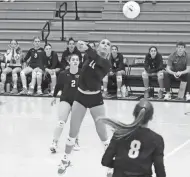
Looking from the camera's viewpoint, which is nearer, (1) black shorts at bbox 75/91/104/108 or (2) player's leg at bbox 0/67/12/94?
(1) black shorts at bbox 75/91/104/108

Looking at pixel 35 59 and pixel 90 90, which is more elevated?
pixel 90 90

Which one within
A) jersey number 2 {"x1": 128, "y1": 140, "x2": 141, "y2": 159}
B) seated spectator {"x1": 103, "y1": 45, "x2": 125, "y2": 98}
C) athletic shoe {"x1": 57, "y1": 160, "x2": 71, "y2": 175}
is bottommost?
athletic shoe {"x1": 57, "y1": 160, "x2": 71, "y2": 175}

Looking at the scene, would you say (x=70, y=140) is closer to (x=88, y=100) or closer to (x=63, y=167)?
(x=63, y=167)

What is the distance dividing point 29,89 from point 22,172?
8.52 meters

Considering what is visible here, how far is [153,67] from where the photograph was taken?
14.6 m

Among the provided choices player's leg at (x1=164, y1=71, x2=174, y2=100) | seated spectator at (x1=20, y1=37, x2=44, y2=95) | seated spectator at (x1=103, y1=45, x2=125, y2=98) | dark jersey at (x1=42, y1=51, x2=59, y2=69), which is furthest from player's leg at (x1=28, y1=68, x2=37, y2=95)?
player's leg at (x1=164, y1=71, x2=174, y2=100)

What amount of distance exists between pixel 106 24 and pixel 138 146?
14.6m

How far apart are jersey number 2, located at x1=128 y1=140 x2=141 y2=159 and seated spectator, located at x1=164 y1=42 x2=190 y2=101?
10.6 metres

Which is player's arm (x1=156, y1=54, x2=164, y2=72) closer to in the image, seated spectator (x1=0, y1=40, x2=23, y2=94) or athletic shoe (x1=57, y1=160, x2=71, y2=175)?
seated spectator (x1=0, y1=40, x2=23, y2=94)

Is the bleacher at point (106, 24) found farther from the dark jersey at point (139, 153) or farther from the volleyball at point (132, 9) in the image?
the dark jersey at point (139, 153)

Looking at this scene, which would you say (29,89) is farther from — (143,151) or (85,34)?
(143,151)

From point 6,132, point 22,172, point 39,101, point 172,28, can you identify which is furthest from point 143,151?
point 172,28

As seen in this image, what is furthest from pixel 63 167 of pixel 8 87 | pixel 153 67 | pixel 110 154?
pixel 8 87

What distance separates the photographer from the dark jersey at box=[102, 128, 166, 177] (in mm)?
3660
